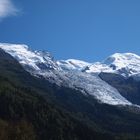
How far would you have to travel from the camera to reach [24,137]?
198500 mm

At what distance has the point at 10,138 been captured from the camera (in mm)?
193125

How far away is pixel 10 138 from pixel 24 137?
286 inches
